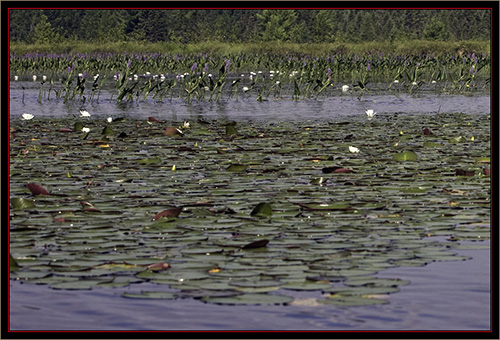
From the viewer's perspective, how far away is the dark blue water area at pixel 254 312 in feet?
13.4

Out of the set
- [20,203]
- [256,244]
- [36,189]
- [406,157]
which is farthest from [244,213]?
[406,157]

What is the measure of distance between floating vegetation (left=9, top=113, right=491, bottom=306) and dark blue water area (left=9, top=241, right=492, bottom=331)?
8 cm

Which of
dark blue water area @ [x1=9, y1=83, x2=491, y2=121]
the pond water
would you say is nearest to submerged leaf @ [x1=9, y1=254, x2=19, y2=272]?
the pond water

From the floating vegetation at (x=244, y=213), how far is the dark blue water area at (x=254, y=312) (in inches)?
3.1

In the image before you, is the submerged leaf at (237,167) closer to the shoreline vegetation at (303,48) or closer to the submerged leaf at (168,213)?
the submerged leaf at (168,213)

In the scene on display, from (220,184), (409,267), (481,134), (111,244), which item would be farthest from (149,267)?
(481,134)

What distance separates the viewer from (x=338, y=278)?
15.8 ft

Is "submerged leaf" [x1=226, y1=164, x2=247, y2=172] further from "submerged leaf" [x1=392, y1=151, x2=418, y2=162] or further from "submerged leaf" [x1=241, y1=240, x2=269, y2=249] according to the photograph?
"submerged leaf" [x1=241, y1=240, x2=269, y2=249]

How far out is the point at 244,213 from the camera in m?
6.63

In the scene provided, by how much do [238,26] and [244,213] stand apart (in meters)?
117

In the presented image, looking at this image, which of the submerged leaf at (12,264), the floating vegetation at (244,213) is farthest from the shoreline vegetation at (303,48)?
the submerged leaf at (12,264)

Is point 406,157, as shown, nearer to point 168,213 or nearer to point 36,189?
point 168,213

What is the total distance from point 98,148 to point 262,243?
588 cm

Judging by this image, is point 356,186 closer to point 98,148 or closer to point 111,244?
point 111,244
